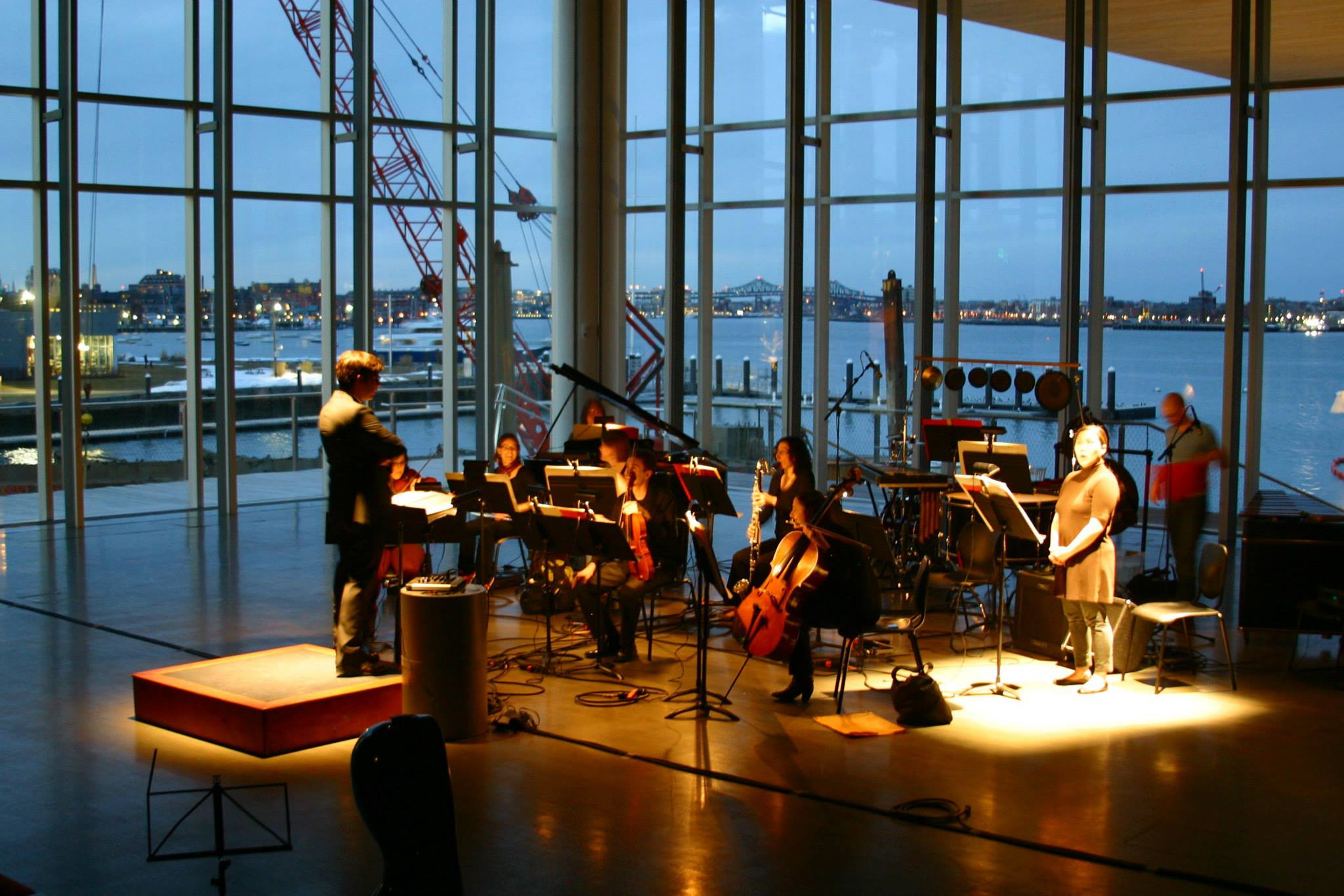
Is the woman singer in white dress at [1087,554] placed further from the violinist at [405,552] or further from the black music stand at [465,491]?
the violinist at [405,552]

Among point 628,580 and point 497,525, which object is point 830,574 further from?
point 497,525

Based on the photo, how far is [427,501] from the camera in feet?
20.3

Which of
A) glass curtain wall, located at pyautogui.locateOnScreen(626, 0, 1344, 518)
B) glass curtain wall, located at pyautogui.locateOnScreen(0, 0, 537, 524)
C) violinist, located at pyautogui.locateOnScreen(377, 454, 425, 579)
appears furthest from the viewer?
glass curtain wall, located at pyautogui.locateOnScreen(626, 0, 1344, 518)

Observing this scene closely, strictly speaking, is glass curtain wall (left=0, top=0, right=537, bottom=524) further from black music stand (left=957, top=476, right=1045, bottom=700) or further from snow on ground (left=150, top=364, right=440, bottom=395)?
black music stand (left=957, top=476, right=1045, bottom=700)

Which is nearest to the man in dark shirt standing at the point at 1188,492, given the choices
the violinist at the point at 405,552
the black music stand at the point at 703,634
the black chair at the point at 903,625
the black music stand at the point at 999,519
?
the black music stand at the point at 999,519

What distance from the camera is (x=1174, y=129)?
12.3 metres

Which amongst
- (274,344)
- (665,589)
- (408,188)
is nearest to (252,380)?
(274,344)

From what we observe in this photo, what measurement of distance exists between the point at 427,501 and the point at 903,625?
252cm

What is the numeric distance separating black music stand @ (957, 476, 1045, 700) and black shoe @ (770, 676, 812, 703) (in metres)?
0.84

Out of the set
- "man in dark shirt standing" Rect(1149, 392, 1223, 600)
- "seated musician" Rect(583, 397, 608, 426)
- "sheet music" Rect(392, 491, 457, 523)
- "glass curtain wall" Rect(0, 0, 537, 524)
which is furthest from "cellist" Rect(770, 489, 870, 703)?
"glass curtain wall" Rect(0, 0, 537, 524)

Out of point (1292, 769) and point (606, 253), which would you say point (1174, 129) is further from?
point (1292, 769)

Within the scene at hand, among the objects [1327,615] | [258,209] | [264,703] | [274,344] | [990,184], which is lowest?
[264,703]

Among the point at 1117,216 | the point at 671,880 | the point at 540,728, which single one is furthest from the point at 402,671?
the point at 1117,216

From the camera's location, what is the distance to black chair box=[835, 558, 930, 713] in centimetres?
634
